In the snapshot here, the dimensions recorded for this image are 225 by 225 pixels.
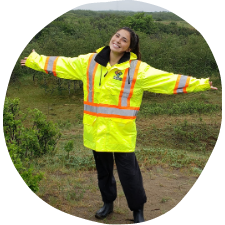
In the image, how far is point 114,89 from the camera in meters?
3.46

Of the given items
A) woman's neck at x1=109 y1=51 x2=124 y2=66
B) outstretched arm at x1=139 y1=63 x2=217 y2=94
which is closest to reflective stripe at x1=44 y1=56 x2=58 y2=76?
woman's neck at x1=109 y1=51 x2=124 y2=66

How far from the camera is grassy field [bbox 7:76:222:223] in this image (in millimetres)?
4195

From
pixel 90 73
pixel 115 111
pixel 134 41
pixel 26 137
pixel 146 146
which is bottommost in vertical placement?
pixel 146 146

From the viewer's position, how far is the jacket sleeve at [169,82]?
3271 millimetres

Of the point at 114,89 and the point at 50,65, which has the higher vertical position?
the point at 50,65

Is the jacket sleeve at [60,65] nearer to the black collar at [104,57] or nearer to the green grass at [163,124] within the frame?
the black collar at [104,57]

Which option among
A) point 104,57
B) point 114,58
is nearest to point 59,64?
point 104,57

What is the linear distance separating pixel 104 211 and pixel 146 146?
1.74 meters

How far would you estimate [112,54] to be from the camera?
354cm

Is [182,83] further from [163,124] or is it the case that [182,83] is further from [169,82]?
[163,124]

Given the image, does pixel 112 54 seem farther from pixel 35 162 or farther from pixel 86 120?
pixel 35 162

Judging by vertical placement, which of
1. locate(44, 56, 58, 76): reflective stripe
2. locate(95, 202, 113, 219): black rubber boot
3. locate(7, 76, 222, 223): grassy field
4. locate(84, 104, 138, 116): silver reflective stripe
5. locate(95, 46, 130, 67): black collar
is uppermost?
locate(95, 46, 130, 67): black collar

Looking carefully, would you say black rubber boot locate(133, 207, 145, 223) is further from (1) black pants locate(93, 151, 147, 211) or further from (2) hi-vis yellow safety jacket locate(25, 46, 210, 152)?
(2) hi-vis yellow safety jacket locate(25, 46, 210, 152)

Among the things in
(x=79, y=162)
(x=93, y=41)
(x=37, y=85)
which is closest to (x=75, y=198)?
(x=79, y=162)
